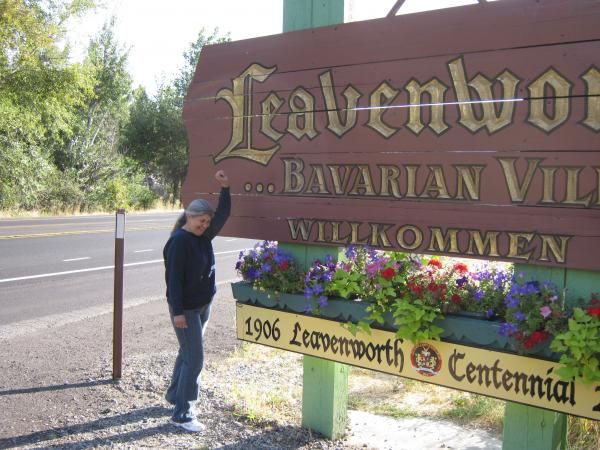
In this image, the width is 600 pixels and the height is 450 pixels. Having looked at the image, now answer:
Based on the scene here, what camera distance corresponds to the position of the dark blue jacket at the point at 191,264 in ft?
12.6

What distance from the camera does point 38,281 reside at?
30.2 feet

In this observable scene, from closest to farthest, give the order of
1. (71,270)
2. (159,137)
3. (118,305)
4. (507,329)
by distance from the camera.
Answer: (507,329) → (118,305) → (71,270) → (159,137)

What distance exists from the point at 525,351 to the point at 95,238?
45.6ft

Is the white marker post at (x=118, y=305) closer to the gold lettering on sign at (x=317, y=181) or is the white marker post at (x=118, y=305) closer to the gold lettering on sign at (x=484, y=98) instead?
the gold lettering on sign at (x=317, y=181)

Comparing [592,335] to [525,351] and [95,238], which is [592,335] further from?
[95,238]

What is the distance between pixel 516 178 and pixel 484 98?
1.48 feet

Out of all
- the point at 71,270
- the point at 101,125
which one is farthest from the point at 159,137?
the point at 71,270

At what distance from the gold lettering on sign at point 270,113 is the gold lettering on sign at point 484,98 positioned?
1.19 m

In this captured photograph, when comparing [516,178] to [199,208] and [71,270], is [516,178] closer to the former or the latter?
[199,208]

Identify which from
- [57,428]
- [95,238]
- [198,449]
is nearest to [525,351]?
[198,449]

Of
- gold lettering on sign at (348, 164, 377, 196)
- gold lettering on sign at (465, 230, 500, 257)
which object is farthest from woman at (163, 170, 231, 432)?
gold lettering on sign at (465, 230, 500, 257)

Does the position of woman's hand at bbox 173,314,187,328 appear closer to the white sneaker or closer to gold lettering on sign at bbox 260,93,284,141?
the white sneaker

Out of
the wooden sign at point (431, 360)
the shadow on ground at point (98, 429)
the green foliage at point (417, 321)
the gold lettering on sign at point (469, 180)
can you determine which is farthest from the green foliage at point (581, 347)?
the shadow on ground at point (98, 429)

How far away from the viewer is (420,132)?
3197mm
